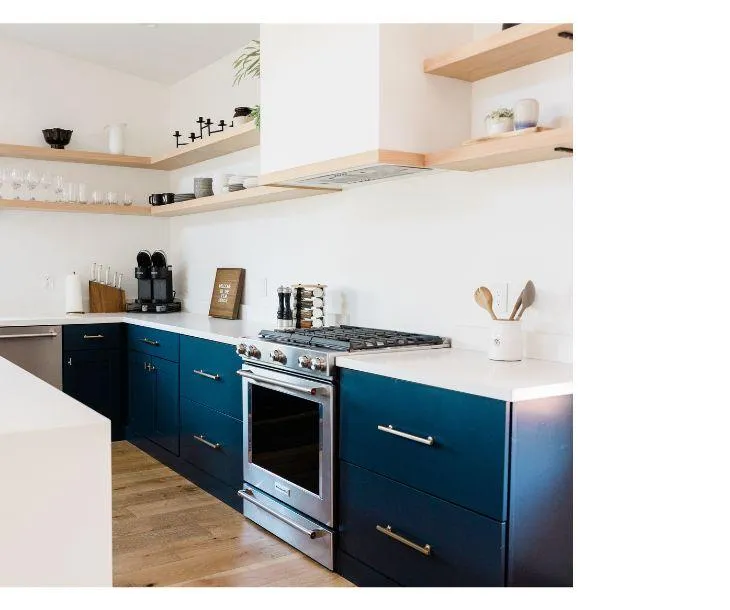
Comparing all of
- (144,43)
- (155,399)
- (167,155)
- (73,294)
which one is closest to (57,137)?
(167,155)

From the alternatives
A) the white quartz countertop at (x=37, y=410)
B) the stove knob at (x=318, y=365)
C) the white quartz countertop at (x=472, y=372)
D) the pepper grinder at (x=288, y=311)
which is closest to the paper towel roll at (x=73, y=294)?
the pepper grinder at (x=288, y=311)

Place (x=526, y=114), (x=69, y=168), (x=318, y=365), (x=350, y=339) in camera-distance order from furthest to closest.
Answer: (x=69, y=168) → (x=350, y=339) → (x=318, y=365) → (x=526, y=114)

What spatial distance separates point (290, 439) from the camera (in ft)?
9.74

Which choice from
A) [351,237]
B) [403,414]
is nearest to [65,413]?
[403,414]

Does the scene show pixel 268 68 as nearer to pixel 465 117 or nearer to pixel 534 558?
pixel 465 117

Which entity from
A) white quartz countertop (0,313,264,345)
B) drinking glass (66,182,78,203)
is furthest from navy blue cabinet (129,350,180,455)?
drinking glass (66,182,78,203)

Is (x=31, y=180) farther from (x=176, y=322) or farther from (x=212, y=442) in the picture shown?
(x=212, y=442)

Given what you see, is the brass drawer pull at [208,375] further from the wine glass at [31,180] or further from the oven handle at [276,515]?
the wine glass at [31,180]

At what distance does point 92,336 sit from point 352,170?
2.45 m

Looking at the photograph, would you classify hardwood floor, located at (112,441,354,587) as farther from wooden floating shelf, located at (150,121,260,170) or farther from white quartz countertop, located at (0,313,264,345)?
wooden floating shelf, located at (150,121,260,170)

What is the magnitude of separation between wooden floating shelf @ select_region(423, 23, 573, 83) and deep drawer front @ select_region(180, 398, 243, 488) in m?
1.76

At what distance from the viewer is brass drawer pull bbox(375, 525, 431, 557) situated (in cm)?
229

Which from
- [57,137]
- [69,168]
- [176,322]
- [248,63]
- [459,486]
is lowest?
[459,486]
